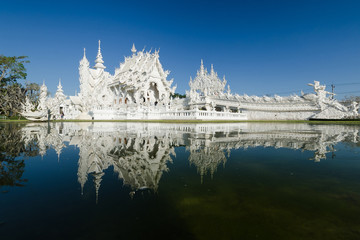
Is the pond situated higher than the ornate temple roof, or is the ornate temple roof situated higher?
the ornate temple roof

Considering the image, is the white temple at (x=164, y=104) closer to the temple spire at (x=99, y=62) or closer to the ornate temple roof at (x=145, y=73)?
the ornate temple roof at (x=145, y=73)

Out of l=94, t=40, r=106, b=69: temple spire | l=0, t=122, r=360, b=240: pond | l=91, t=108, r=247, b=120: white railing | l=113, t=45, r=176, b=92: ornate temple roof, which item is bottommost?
l=0, t=122, r=360, b=240: pond

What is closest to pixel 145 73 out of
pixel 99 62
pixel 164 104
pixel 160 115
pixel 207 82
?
pixel 164 104

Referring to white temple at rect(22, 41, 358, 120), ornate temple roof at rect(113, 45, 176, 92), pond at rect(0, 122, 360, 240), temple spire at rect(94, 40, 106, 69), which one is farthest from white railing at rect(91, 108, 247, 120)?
temple spire at rect(94, 40, 106, 69)

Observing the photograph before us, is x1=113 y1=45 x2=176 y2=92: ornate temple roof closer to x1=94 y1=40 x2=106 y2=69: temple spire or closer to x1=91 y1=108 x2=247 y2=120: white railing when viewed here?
x1=91 y1=108 x2=247 y2=120: white railing

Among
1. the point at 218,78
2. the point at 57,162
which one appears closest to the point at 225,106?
the point at 218,78

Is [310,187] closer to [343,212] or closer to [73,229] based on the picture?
[343,212]

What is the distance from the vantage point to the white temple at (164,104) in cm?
2667

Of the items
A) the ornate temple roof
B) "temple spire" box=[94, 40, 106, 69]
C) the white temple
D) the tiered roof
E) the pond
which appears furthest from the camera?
"temple spire" box=[94, 40, 106, 69]

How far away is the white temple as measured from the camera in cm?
2667

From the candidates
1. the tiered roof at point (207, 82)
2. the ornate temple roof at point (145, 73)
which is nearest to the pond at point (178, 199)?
the ornate temple roof at point (145, 73)

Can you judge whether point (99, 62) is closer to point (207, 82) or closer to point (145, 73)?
point (145, 73)

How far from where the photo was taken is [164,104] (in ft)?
109

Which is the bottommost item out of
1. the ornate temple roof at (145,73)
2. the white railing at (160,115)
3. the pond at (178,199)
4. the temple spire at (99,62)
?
the pond at (178,199)
